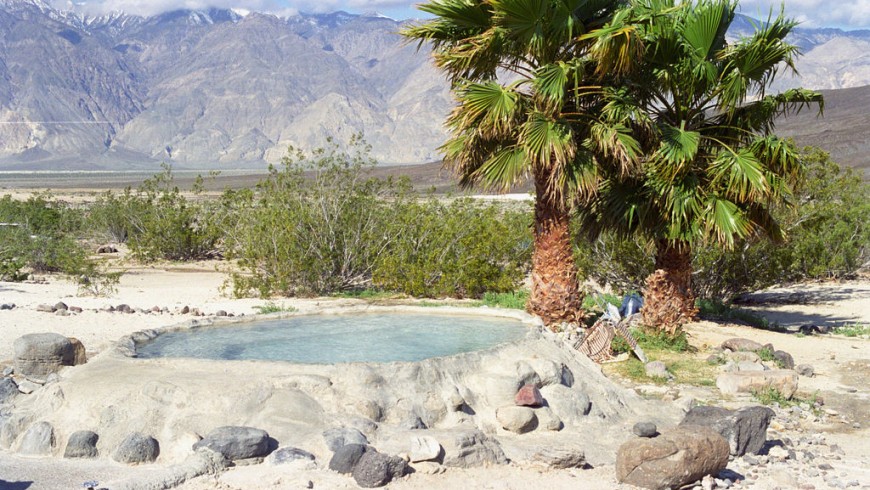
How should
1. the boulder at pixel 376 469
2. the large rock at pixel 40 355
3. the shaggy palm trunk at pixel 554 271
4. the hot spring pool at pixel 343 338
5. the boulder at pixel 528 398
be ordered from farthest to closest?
the shaggy palm trunk at pixel 554 271 → the hot spring pool at pixel 343 338 → the large rock at pixel 40 355 → the boulder at pixel 528 398 → the boulder at pixel 376 469

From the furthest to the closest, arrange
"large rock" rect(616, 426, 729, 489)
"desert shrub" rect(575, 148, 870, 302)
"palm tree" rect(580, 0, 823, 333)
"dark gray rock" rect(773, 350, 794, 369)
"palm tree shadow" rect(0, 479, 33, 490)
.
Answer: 1. "desert shrub" rect(575, 148, 870, 302)
2. "palm tree" rect(580, 0, 823, 333)
3. "dark gray rock" rect(773, 350, 794, 369)
4. "large rock" rect(616, 426, 729, 489)
5. "palm tree shadow" rect(0, 479, 33, 490)

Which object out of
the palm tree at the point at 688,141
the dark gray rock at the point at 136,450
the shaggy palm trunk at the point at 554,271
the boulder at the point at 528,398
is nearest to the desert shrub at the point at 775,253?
the palm tree at the point at 688,141

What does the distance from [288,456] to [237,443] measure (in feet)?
1.26

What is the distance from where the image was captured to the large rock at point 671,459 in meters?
5.95

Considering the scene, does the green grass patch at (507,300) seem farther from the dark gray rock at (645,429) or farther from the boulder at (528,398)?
the dark gray rock at (645,429)

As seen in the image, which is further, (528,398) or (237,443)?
(528,398)

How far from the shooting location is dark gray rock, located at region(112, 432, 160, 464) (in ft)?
20.3

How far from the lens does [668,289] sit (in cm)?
1064

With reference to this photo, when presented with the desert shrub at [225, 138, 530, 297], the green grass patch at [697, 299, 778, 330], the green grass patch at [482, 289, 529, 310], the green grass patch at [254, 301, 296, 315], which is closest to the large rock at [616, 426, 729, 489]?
the green grass patch at [482, 289, 529, 310]

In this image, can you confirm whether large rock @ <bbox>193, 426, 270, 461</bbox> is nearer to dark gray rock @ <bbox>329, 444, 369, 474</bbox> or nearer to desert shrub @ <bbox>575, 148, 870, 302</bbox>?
dark gray rock @ <bbox>329, 444, 369, 474</bbox>

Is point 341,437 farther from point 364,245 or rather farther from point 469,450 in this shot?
point 364,245

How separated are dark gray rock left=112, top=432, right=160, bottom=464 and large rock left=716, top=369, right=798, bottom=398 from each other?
542 centimetres

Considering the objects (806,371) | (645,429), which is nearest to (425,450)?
(645,429)

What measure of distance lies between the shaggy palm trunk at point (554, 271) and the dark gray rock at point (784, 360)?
2.29 m
